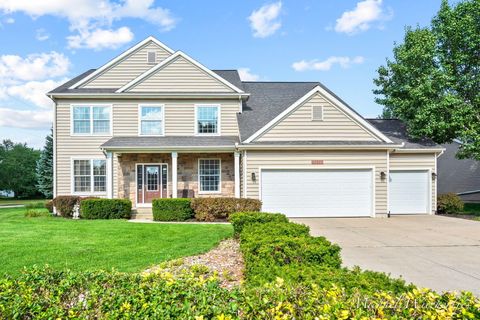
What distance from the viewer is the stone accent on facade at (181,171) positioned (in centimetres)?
1670

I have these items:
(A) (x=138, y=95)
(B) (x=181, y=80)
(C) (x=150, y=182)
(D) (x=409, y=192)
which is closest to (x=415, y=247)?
(D) (x=409, y=192)

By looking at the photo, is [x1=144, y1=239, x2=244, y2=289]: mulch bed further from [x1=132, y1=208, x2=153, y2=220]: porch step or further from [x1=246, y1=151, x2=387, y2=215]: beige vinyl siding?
[x1=132, y1=208, x2=153, y2=220]: porch step

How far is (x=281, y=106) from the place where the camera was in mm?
18078

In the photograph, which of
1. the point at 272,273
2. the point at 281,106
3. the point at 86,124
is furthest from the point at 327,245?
the point at 86,124

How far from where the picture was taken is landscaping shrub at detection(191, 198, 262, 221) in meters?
13.5

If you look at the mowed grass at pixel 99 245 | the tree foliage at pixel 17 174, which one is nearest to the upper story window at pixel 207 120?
the mowed grass at pixel 99 245

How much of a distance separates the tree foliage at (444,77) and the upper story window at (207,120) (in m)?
9.34

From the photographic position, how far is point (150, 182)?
16891mm

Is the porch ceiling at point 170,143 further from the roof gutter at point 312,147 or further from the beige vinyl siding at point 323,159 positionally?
the beige vinyl siding at point 323,159

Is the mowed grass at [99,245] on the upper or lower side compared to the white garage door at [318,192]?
lower

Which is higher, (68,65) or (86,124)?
(68,65)

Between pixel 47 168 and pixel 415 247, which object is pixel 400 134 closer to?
pixel 415 247

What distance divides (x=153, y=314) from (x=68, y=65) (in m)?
21.3

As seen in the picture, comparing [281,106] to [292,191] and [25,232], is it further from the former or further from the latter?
[25,232]
